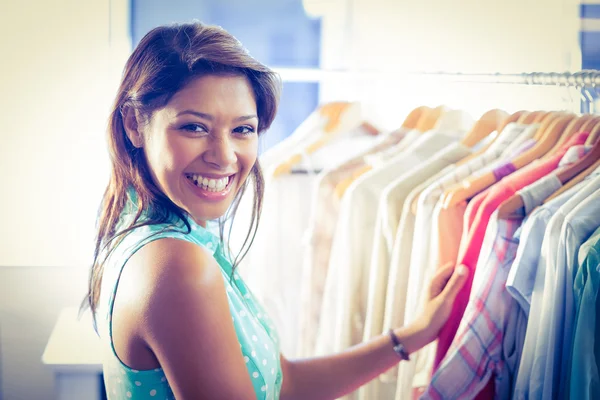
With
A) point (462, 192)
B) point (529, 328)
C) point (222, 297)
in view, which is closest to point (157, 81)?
point (222, 297)

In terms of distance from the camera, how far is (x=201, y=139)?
0.92 metres

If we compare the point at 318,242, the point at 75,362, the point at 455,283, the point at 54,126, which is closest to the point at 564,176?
the point at 455,283

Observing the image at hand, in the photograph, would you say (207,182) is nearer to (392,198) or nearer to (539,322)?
(392,198)

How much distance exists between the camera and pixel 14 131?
1.65m

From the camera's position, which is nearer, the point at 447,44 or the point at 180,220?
the point at 180,220

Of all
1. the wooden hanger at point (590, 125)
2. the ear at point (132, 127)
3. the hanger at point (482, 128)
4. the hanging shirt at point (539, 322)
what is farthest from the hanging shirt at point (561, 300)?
the ear at point (132, 127)

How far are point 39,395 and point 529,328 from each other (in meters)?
1.34

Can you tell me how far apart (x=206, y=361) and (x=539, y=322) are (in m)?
0.49

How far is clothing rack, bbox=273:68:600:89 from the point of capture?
45.7 inches

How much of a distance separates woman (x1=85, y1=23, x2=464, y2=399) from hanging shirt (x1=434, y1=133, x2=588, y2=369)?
298 millimetres

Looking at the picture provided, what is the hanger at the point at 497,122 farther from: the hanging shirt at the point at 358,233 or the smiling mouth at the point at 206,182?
the smiling mouth at the point at 206,182

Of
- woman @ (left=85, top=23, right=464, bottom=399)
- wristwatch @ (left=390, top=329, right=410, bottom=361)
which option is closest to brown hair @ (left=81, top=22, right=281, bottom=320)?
woman @ (left=85, top=23, right=464, bottom=399)

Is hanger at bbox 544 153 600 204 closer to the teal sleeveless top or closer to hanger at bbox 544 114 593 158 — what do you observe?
hanger at bbox 544 114 593 158

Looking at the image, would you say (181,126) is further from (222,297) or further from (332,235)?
(332,235)
